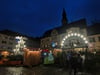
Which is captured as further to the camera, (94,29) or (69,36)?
(94,29)

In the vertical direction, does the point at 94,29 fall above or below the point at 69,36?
above

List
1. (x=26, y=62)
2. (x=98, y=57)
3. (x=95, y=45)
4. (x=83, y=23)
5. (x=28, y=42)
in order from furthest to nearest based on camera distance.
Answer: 1. (x=28, y=42)
2. (x=83, y=23)
3. (x=95, y=45)
4. (x=26, y=62)
5. (x=98, y=57)

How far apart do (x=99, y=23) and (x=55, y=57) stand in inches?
905

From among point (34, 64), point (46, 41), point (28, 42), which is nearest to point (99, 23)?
point (46, 41)

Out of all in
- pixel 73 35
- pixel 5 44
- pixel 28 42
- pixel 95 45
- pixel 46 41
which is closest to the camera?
pixel 73 35

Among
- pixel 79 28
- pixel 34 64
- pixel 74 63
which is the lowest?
pixel 34 64

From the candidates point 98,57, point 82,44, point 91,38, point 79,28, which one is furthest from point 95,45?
point 98,57

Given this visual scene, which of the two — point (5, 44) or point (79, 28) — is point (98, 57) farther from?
point (5, 44)

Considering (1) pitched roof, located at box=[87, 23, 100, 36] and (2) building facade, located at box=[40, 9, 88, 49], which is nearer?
(2) building facade, located at box=[40, 9, 88, 49]

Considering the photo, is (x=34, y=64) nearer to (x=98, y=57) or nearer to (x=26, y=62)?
(x=26, y=62)

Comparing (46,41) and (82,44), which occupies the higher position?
(46,41)

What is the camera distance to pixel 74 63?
10.9 m

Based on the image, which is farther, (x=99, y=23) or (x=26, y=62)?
(x=99, y=23)

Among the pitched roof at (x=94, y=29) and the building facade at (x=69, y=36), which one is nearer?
the building facade at (x=69, y=36)
